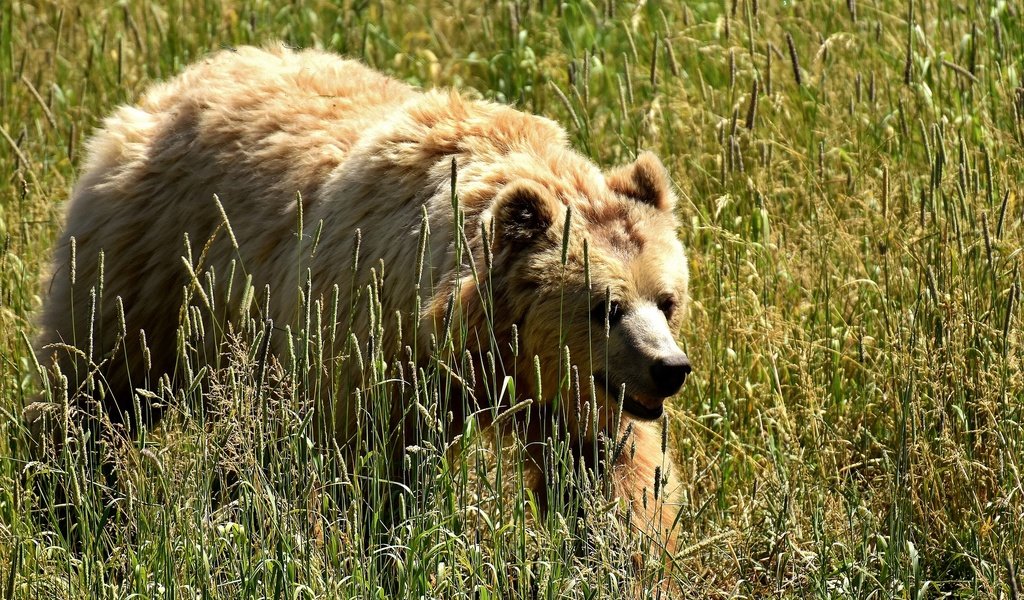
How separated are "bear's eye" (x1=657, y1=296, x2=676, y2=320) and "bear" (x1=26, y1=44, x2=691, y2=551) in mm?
12

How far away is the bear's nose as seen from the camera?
3.93 meters

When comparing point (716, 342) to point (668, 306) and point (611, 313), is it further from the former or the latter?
point (611, 313)

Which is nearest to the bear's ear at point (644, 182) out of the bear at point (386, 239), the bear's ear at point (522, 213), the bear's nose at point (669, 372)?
the bear at point (386, 239)

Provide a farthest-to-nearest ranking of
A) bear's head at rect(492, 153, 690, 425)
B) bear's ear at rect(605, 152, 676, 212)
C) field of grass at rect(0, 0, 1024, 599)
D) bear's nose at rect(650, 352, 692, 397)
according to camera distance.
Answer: bear's ear at rect(605, 152, 676, 212), bear's head at rect(492, 153, 690, 425), bear's nose at rect(650, 352, 692, 397), field of grass at rect(0, 0, 1024, 599)

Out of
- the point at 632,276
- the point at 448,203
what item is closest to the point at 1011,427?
the point at 632,276

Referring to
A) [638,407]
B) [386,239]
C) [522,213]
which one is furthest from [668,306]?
[386,239]

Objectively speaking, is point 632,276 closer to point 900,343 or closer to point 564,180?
point 564,180

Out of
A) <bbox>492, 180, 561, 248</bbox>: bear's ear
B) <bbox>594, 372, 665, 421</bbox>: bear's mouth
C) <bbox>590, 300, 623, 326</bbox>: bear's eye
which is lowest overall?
<bbox>594, 372, 665, 421</bbox>: bear's mouth

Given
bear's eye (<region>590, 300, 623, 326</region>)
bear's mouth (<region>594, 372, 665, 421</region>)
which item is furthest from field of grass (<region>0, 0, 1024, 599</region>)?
bear's eye (<region>590, 300, 623, 326</region>)

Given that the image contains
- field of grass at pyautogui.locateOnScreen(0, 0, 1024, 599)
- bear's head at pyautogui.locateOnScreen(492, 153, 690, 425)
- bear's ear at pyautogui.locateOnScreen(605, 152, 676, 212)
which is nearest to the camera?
field of grass at pyautogui.locateOnScreen(0, 0, 1024, 599)

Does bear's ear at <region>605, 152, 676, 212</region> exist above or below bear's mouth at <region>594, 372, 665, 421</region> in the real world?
above

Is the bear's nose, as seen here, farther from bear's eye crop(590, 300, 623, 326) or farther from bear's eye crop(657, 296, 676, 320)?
bear's eye crop(657, 296, 676, 320)

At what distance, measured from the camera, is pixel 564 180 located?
14.6 ft

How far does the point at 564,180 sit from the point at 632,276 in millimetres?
454
